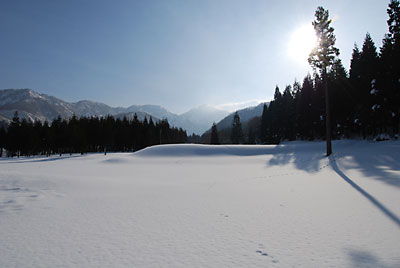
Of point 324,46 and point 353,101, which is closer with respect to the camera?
point 324,46

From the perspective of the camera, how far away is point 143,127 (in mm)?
66750

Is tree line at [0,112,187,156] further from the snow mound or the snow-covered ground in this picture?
the snow-covered ground

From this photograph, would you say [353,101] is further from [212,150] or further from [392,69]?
[212,150]

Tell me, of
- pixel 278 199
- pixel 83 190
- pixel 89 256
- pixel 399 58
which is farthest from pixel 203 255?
pixel 399 58

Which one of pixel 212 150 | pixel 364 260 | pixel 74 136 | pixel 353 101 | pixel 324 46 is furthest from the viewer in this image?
pixel 74 136

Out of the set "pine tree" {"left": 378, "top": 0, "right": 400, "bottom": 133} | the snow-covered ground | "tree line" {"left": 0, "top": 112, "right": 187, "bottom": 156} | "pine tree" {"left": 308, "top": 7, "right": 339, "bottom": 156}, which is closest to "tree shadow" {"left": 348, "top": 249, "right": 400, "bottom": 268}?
the snow-covered ground

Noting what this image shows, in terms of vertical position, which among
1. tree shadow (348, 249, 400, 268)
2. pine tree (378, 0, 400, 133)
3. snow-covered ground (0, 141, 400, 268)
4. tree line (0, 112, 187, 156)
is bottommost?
snow-covered ground (0, 141, 400, 268)

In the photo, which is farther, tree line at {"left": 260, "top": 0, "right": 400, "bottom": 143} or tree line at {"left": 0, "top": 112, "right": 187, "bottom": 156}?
tree line at {"left": 0, "top": 112, "right": 187, "bottom": 156}

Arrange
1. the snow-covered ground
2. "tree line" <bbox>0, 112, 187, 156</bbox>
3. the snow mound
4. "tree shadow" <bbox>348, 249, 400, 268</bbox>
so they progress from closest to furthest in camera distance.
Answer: "tree shadow" <bbox>348, 249, 400, 268</bbox>, the snow-covered ground, the snow mound, "tree line" <bbox>0, 112, 187, 156</bbox>

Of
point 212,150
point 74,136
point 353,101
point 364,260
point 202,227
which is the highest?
point 353,101

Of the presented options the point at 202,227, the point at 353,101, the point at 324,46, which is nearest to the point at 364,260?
the point at 202,227

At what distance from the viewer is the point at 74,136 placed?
50.5 meters

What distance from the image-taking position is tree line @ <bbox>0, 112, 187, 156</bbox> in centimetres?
5241

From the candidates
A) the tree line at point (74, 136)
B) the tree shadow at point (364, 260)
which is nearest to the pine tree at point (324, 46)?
the tree shadow at point (364, 260)
